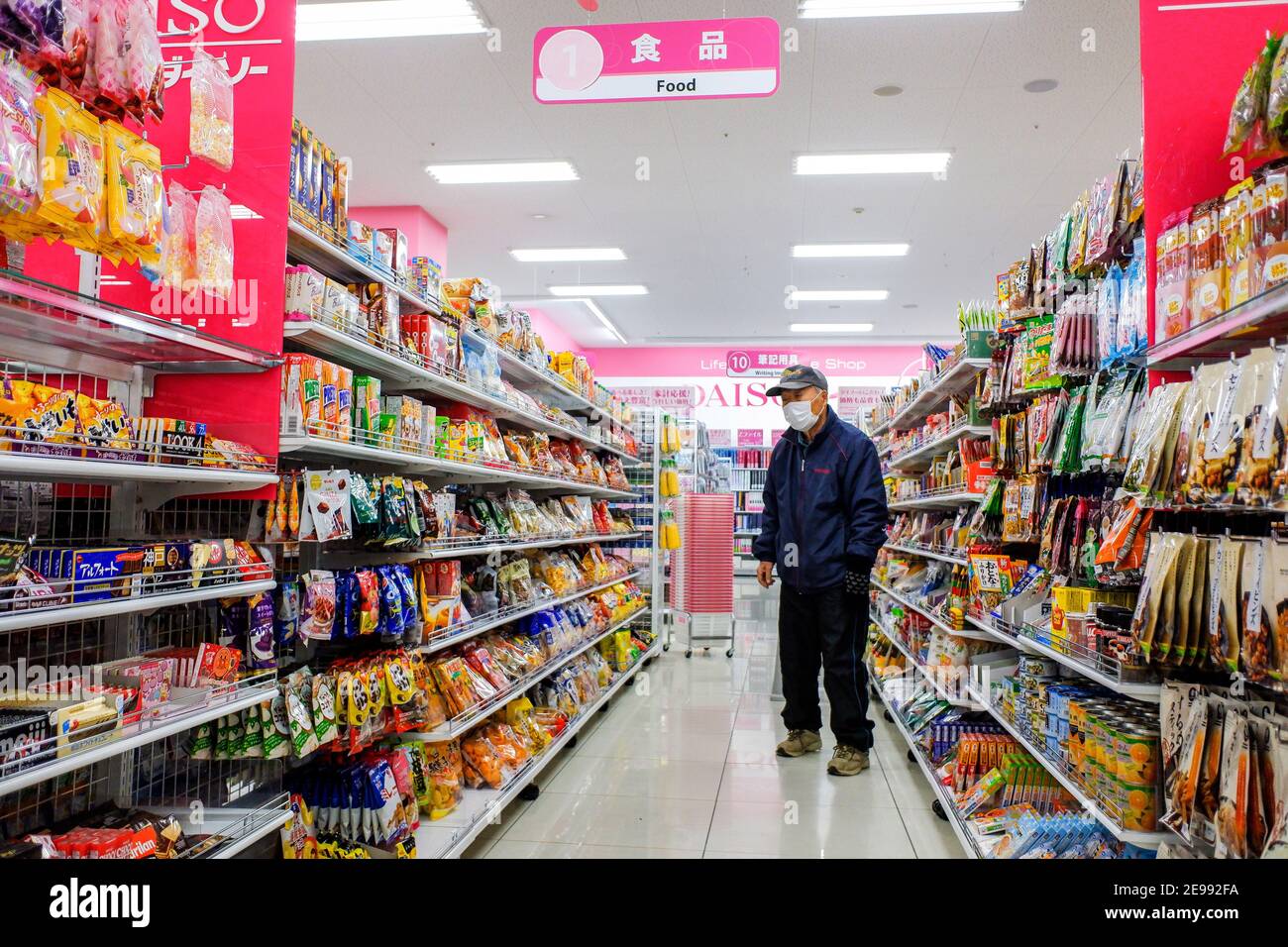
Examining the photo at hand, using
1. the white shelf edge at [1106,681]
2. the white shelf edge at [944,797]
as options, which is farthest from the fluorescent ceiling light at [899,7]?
the white shelf edge at [944,797]

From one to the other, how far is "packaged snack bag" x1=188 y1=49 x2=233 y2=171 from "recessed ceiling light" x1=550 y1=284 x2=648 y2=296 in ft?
33.7

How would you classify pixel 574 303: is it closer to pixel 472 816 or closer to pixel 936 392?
pixel 936 392

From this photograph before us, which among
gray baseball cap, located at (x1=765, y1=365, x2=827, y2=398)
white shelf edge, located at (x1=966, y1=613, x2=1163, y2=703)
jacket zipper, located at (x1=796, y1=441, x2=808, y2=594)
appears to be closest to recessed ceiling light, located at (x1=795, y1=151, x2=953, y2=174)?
gray baseball cap, located at (x1=765, y1=365, x2=827, y2=398)

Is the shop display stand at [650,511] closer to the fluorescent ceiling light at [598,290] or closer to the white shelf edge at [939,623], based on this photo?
the white shelf edge at [939,623]

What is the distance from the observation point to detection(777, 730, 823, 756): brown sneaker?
4570 millimetres

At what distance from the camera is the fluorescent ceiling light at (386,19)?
17.8 feet

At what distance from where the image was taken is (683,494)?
Result: 28.4 feet

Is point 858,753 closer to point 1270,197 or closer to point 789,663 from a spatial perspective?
point 789,663

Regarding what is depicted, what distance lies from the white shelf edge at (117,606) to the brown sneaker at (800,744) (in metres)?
3.12

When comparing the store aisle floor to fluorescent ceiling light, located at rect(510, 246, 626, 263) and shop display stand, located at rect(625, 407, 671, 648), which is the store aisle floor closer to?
shop display stand, located at rect(625, 407, 671, 648)
